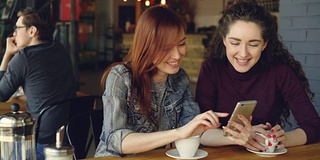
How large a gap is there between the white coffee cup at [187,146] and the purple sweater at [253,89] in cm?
55

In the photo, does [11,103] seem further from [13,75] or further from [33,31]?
[33,31]

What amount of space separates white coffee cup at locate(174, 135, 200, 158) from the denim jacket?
217 millimetres

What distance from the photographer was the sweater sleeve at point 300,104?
2150 mm

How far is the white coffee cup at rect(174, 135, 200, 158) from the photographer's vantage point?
5.60 ft

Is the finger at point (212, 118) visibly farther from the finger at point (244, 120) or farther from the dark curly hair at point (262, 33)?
the dark curly hair at point (262, 33)

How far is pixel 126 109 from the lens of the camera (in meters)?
1.92

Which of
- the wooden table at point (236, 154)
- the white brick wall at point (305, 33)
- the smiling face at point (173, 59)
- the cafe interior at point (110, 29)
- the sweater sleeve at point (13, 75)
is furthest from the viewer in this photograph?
the cafe interior at point (110, 29)

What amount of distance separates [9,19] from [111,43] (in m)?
7.58

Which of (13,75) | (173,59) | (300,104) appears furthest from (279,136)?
(13,75)

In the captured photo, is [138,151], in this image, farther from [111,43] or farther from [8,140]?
[111,43]

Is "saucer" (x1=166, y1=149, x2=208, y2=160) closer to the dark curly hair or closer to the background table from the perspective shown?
the dark curly hair

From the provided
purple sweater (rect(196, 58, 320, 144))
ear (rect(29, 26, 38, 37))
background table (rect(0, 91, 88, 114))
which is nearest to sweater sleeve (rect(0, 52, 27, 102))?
background table (rect(0, 91, 88, 114))

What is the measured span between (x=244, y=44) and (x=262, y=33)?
12cm

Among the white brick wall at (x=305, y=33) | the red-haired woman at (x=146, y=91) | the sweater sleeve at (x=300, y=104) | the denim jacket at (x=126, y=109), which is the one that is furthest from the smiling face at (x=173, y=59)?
the white brick wall at (x=305, y=33)
